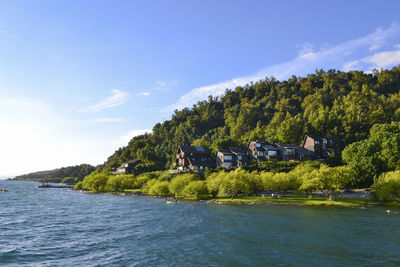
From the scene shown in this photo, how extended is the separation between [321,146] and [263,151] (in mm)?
23603

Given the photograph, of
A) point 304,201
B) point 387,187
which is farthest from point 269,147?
point 387,187

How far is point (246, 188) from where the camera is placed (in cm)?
7931

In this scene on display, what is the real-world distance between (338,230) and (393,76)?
568 feet

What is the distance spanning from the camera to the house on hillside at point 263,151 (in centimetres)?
11306

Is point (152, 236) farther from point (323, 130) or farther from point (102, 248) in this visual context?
point (323, 130)

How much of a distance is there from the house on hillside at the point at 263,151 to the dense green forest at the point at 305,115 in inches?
423

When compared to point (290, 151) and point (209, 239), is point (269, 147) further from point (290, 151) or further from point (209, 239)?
point (209, 239)

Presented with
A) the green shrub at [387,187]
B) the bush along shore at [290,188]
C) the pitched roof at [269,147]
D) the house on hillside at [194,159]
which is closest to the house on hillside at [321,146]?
the pitched roof at [269,147]

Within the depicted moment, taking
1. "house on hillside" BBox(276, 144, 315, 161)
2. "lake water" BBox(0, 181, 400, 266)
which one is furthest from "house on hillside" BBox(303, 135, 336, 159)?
"lake water" BBox(0, 181, 400, 266)

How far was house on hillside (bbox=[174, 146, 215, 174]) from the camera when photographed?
119375 mm

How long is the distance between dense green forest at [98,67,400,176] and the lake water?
58280 millimetres

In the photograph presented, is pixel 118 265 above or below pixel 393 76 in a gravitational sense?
below

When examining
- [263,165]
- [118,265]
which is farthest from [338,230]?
[263,165]

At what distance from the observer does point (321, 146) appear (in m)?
114
